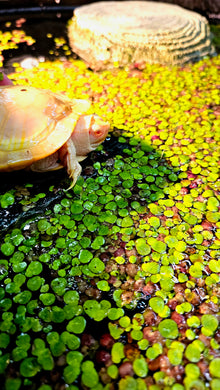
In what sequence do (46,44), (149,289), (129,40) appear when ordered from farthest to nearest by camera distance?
(46,44) → (129,40) → (149,289)

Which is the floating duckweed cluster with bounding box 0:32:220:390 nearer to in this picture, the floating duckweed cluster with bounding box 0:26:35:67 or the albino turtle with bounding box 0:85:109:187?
the albino turtle with bounding box 0:85:109:187

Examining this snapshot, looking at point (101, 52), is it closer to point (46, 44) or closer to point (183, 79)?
point (46, 44)

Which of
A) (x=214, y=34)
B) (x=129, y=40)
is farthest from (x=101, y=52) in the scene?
(x=214, y=34)

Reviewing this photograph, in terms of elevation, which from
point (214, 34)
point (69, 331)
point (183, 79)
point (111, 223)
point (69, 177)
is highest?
point (214, 34)

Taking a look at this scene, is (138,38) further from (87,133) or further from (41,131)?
(41,131)

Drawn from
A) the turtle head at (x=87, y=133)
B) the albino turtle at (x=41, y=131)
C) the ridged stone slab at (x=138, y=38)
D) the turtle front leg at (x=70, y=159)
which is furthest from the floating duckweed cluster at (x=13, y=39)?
the turtle front leg at (x=70, y=159)

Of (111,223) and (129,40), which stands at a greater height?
(129,40)
